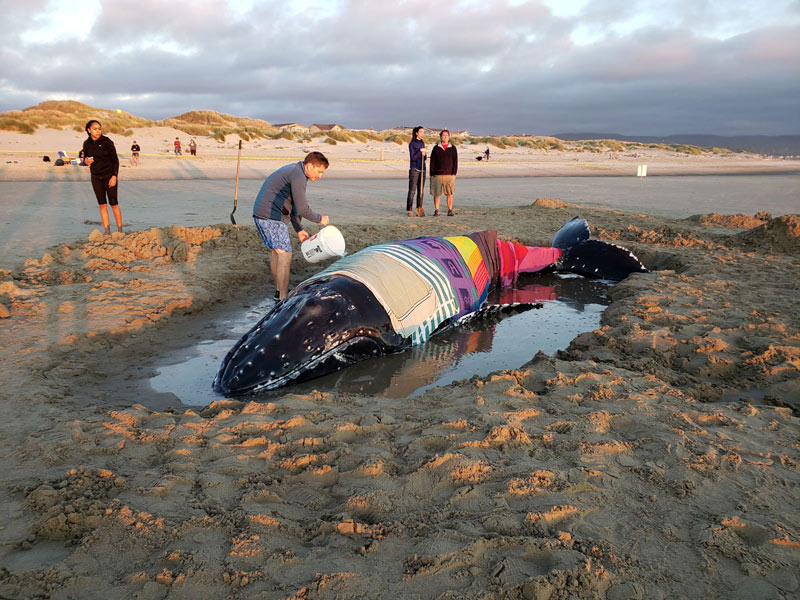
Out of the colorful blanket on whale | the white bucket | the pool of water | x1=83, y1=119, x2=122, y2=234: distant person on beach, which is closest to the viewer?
the pool of water

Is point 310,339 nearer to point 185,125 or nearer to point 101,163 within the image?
point 101,163

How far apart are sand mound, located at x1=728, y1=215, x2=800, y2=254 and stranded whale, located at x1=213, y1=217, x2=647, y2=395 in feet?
17.6

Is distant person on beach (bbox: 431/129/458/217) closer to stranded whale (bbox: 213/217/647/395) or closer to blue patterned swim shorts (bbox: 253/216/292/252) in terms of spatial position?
stranded whale (bbox: 213/217/647/395)

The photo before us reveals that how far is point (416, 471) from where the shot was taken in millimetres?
3434

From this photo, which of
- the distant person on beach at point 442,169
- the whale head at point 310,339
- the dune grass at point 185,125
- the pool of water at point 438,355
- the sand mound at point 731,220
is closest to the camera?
the whale head at point 310,339

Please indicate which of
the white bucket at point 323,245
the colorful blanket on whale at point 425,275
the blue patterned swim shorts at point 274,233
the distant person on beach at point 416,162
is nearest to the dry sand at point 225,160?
the distant person on beach at point 416,162

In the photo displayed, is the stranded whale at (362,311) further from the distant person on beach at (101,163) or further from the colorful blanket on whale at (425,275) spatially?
the distant person on beach at (101,163)

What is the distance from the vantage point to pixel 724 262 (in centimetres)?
919

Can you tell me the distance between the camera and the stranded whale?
5293mm

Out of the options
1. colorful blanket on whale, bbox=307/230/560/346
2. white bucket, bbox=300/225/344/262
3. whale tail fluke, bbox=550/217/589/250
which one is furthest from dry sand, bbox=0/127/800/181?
colorful blanket on whale, bbox=307/230/560/346

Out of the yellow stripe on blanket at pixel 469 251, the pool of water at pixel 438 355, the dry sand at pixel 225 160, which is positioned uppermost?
the dry sand at pixel 225 160

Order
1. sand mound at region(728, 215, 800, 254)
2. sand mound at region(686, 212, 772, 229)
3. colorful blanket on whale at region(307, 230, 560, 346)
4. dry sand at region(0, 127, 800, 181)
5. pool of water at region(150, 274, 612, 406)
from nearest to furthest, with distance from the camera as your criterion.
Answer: pool of water at region(150, 274, 612, 406) → colorful blanket on whale at region(307, 230, 560, 346) → sand mound at region(728, 215, 800, 254) → sand mound at region(686, 212, 772, 229) → dry sand at region(0, 127, 800, 181)

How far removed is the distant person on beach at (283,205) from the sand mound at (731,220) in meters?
10.4

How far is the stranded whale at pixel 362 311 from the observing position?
5.29m
